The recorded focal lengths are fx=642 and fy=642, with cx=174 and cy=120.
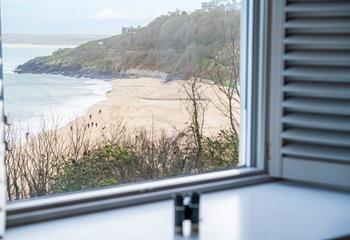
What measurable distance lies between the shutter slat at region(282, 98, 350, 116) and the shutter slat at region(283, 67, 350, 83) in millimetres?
69

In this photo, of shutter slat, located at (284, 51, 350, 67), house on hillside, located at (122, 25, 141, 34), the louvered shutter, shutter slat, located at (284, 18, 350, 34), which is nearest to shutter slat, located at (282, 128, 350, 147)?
the louvered shutter

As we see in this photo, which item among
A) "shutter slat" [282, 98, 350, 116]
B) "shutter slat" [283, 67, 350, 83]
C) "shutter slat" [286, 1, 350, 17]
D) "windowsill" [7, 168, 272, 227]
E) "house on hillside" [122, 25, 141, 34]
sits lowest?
"windowsill" [7, 168, 272, 227]

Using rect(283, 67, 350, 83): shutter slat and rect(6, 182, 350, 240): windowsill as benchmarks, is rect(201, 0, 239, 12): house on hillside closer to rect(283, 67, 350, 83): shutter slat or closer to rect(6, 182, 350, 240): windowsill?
rect(283, 67, 350, 83): shutter slat

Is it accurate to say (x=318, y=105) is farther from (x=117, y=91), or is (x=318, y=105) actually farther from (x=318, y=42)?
(x=117, y=91)

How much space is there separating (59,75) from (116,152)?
298 millimetres

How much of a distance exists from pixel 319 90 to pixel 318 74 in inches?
2.0

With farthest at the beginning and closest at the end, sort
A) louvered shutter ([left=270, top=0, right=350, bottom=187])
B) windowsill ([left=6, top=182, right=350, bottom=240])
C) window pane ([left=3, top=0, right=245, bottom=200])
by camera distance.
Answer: louvered shutter ([left=270, top=0, right=350, bottom=187])
window pane ([left=3, top=0, right=245, bottom=200])
windowsill ([left=6, top=182, right=350, bottom=240])

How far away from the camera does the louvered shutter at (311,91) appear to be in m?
2.01

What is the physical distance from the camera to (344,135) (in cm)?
204

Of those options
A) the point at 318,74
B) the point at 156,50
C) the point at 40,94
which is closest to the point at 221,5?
the point at 156,50

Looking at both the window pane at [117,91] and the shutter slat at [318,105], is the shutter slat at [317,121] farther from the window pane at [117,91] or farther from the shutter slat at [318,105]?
the window pane at [117,91]

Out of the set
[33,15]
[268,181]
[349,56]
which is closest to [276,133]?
[268,181]

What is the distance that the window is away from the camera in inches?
71.4

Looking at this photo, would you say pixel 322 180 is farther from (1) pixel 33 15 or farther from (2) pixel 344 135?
(1) pixel 33 15
